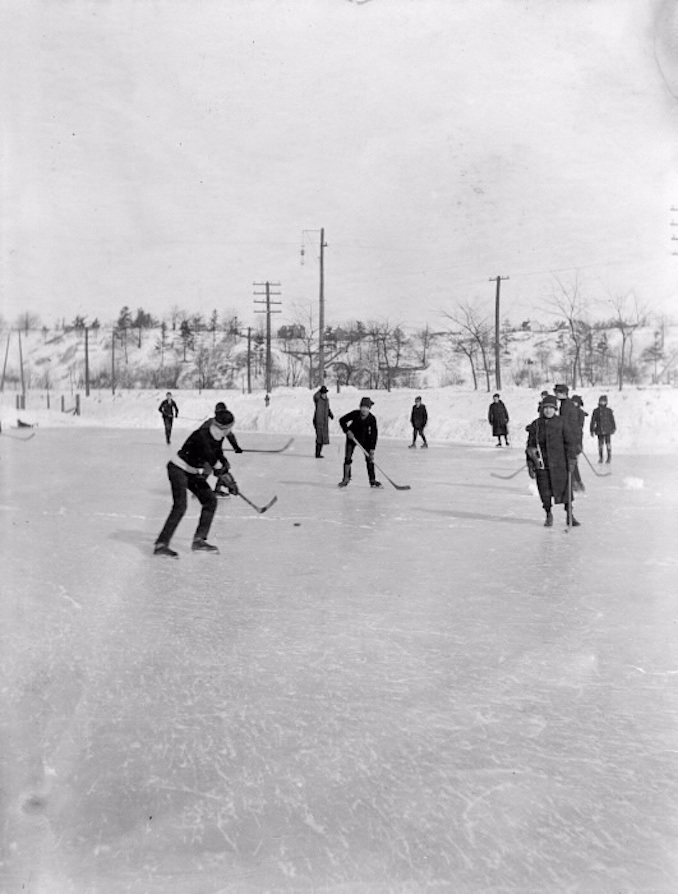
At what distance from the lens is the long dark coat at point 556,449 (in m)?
8.52

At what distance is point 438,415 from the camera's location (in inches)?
1256

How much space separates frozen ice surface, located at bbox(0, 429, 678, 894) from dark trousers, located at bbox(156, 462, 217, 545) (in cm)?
31

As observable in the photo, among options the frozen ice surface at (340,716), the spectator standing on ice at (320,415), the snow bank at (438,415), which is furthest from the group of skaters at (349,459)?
the snow bank at (438,415)

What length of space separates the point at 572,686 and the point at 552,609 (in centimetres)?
147

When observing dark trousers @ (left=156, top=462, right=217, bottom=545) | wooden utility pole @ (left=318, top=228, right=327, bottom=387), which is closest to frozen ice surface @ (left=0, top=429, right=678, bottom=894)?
dark trousers @ (left=156, top=462, right=217, bottom=545)

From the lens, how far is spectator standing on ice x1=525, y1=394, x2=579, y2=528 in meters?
8.52

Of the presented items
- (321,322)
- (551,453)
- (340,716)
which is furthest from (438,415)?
(340,716)

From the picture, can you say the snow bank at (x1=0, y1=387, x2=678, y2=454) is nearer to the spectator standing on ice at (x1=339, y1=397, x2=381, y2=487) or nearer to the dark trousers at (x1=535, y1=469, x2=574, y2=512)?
the spectator standing on ice at (x1=339, y1=397, x2=381, y2=487)

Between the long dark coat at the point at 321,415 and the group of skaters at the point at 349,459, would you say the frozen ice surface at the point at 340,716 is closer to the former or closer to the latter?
the group of skaters at the point at 349,459

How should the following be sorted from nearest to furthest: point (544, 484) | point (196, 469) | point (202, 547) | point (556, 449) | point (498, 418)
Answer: point (196, 469), point (202, 547), point (556, 449), point (544, 484), point (498, 418)

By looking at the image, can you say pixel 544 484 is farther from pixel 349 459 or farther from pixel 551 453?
pixel 349 459

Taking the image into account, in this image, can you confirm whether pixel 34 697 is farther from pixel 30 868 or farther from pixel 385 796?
pixel 385 796

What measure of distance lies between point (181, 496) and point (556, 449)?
4.01 m

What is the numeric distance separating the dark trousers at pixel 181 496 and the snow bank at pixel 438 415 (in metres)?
16.4
